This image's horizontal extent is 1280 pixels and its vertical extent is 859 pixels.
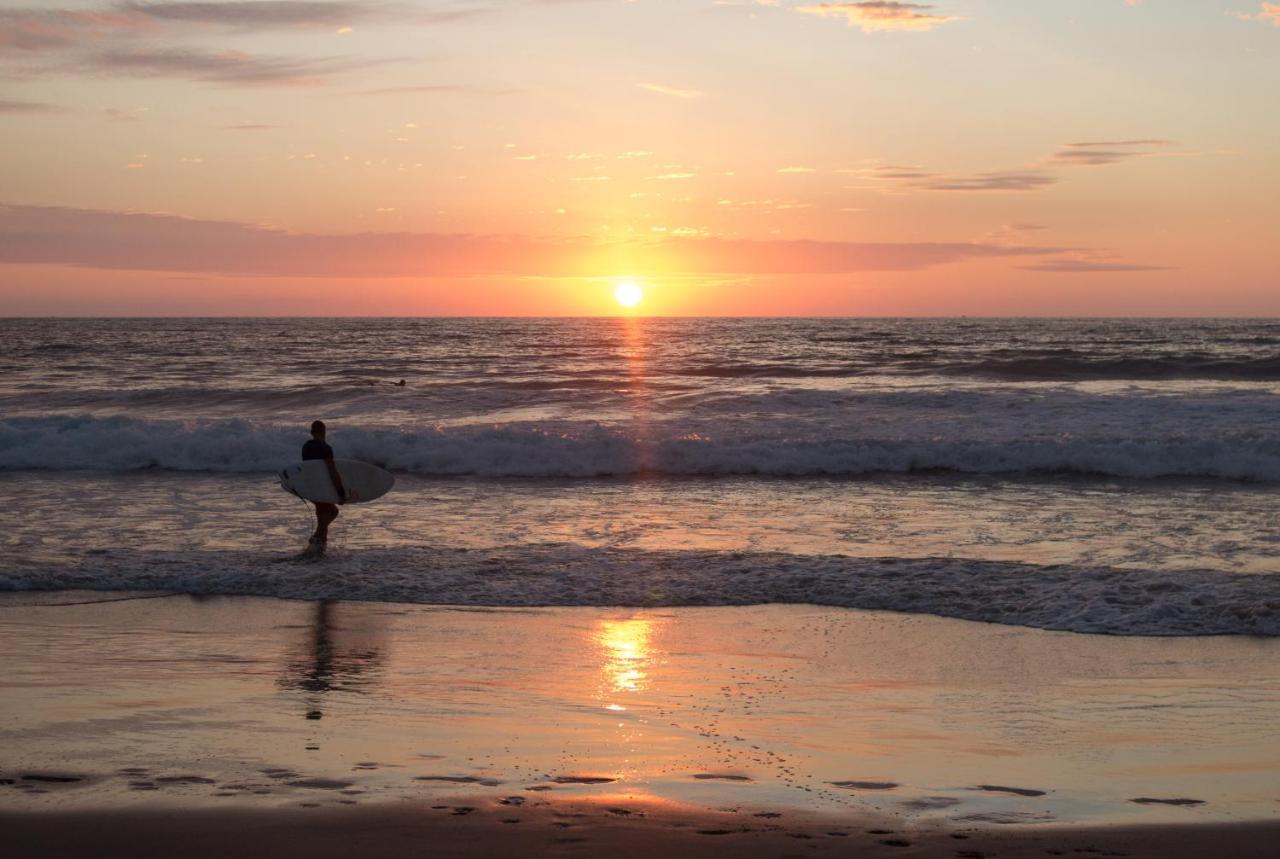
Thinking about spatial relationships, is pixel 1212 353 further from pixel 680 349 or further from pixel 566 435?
pixel 566 435

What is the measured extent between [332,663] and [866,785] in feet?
13.2

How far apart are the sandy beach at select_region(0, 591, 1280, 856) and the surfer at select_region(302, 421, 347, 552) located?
3.08 meters

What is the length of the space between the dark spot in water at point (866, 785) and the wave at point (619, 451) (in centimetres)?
1415

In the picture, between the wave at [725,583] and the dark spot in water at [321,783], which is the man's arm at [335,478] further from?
the dark spot in water at [321,783]

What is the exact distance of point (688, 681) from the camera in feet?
25.0

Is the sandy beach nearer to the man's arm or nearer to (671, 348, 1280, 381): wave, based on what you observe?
the man's arm

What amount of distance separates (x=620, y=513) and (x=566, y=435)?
268 inches

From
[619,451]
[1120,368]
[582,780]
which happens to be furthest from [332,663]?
[1120,368]

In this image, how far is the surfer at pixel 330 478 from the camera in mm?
12570

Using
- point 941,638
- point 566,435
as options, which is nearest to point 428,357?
point 566,435

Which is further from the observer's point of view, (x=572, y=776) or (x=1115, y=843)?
(x=572, y=776)

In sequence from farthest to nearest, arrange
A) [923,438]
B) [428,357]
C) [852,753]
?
[428,357]
[923,438]
[852,753]

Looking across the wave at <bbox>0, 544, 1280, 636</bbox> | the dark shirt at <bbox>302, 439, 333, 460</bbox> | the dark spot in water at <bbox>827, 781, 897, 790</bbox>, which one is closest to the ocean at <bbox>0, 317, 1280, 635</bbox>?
the wave at <bbox>0, 544, 1280, 636</bbox>

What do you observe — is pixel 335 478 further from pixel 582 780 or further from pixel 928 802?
pixel 928 802
